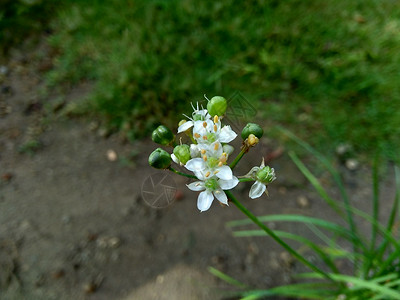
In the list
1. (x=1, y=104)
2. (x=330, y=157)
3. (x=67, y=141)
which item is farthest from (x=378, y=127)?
(x=1, y=104)

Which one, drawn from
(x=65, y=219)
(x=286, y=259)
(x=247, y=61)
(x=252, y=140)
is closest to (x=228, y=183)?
(x=252, y=140)

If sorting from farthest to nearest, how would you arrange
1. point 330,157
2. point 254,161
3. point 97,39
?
1. point 97,39
2. point 330,157
3. point 254,161

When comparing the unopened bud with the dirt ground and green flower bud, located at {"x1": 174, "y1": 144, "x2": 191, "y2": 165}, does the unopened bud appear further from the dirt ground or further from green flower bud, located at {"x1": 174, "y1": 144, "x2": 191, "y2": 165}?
the dirt ground

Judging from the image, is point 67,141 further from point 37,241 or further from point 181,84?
point 181,84

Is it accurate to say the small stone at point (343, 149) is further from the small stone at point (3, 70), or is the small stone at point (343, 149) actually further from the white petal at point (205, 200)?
the small stone at point (3, 70)

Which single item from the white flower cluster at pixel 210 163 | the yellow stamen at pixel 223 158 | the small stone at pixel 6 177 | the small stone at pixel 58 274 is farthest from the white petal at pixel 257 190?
the small stone at pixel 6 177

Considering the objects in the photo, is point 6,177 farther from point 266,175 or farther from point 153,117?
point 266,175
